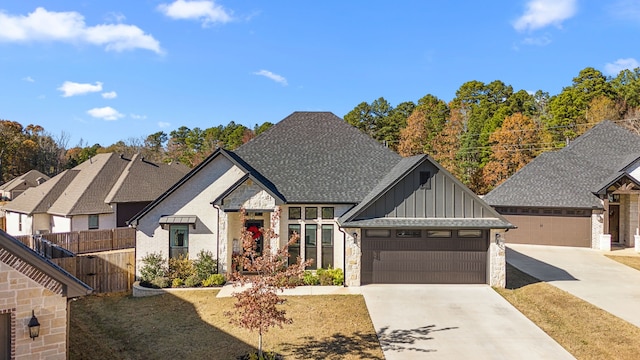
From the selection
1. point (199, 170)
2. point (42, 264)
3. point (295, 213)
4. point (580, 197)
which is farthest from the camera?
point (580, 197)

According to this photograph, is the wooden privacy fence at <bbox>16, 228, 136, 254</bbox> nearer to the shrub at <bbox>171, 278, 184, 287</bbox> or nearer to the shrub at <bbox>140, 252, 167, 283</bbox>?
the shrub at <bbox>140, 252, 167, 283</bbox>

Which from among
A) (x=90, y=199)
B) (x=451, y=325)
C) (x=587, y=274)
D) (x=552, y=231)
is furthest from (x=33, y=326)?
(x=552, y=231)

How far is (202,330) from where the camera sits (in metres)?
12.0

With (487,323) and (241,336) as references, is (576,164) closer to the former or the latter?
(487,323)

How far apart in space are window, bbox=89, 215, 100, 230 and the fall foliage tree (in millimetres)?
39119

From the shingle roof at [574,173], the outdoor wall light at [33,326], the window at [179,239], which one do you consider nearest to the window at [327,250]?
the window at [179,239]

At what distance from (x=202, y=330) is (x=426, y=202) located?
32.6 ft

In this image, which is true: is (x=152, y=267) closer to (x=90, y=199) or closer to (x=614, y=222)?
(x=90, y=199)

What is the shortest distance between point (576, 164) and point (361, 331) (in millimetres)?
24666

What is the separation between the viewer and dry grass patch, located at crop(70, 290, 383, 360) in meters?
10.4

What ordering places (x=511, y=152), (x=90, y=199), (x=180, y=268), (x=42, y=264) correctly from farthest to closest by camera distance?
(x=511, y=152), (x=90, y=199), (x=180, y=268), (x=42, y=264)

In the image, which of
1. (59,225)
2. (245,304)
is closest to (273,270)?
(245,304)

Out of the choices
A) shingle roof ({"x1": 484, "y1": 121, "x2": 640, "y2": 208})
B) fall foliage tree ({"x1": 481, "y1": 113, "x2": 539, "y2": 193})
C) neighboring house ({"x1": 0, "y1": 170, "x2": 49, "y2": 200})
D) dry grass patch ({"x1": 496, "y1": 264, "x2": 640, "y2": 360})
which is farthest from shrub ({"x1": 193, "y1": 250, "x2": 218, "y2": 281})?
neighboring house ({"x1": 0, "y1": 170, "x2": 49, "y2": 200})

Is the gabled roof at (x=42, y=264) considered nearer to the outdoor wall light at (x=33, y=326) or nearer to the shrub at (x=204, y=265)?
the outdoor wall light at (x=33, y=326)
